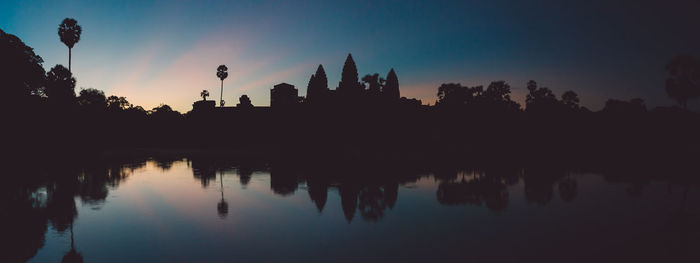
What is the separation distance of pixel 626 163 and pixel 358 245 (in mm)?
44263

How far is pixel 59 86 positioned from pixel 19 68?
51.9 feet

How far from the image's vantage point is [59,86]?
226 ft

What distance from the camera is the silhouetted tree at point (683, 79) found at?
76.3 meters

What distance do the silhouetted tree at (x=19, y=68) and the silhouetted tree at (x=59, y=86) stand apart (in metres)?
2.00

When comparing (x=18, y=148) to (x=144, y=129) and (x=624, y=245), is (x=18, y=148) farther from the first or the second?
(x=624, y=245)

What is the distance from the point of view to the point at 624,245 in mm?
14352

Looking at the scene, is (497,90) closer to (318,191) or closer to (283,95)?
(283,95)

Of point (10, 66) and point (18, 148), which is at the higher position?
point (10, 66)

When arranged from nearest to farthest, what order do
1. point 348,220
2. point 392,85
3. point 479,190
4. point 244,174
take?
point 348,220 < point 479,190 < point 244,174 < point 392,85

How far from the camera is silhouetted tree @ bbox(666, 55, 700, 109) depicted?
3004 inches

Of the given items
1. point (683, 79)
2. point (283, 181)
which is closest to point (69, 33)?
point (283, 181)

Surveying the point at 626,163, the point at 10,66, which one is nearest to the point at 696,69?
the point at 626,163

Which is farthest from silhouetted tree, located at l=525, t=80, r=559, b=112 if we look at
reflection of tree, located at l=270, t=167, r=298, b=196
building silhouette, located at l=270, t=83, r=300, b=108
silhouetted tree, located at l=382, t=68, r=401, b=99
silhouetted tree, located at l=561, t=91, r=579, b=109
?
reflection of tree, located at l=270, t=167, r=298, b=196

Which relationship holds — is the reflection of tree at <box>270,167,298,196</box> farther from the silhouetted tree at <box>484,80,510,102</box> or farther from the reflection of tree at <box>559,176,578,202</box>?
the silhouetted tree at <box>484,80,510,102</box>
